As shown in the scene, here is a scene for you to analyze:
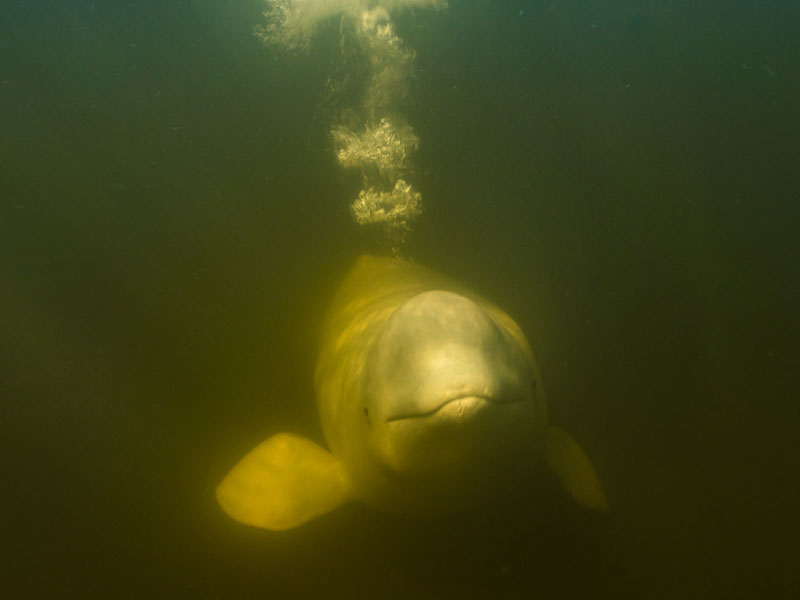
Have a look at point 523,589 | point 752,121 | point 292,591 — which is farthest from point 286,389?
point 752,121

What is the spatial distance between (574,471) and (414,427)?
2465 millimetres

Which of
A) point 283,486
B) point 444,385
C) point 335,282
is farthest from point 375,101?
point 444,385

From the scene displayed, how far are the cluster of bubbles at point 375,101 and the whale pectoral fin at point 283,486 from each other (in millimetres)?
3454

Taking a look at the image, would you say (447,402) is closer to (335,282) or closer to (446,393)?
(446,393)

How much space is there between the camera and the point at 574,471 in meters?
4.64

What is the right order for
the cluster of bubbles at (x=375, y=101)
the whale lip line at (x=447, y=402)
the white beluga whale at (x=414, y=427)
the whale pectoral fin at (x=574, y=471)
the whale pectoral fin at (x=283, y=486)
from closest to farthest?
the whale lip line at (x=447, y=402), the white beluga whale at (x=414, y=427), the whale pectoral fin at (x=283, y=486), the whale pectoral fin at (x=574, y=471), the cluster of bubbles at (x=375, y=101)

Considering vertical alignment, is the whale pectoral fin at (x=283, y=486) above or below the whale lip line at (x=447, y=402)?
above

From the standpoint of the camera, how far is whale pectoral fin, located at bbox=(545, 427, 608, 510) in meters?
4.50

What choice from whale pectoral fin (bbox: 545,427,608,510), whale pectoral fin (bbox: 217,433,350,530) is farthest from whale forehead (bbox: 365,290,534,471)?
whale pectoral fin (bbox: 545,427,608,510)

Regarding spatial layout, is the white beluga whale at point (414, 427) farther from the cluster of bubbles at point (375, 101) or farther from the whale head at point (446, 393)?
the cluster of bubbles at point (375, 101)

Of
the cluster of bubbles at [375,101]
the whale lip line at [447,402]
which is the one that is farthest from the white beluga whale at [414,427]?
the cluster of bubbles at [375,101]

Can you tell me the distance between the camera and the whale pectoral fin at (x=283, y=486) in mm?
4180

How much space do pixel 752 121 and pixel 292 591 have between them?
530 inches

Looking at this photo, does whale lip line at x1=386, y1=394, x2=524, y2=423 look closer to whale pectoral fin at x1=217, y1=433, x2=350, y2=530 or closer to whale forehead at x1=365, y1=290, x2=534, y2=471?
whale forehead at x1=365, y1=290, x2=534, y2=471
